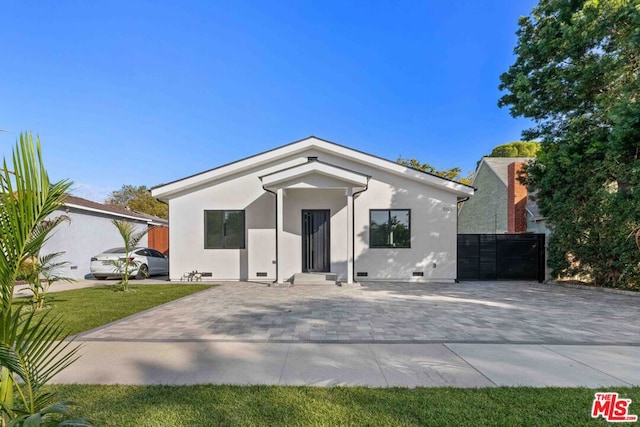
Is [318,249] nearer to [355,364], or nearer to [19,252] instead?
[355,364]

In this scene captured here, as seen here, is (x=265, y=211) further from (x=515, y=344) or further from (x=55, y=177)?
(x=55, y=177)

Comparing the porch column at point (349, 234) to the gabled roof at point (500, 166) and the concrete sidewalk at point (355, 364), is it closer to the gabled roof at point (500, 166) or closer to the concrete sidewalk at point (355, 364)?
the concrete sidewalk at point (355, 364)

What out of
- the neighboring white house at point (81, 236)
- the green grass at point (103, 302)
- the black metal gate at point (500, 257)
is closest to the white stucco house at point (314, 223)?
the black metal gate at point (500, 257)

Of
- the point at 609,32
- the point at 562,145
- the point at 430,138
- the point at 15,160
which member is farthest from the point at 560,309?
the point at 430,138

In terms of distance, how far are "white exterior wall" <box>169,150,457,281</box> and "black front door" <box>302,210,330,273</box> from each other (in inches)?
9.4

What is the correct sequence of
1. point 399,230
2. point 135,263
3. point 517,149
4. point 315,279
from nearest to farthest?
point 315,279 → point 135,263 → point 399,230 → point 517,149

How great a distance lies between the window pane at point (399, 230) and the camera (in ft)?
38.7

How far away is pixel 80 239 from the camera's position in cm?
1355

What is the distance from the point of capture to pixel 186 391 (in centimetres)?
330

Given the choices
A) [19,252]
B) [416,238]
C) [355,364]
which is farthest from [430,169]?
[19,252]

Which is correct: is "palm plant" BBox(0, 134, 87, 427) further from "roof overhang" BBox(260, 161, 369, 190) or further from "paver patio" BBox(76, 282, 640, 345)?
"roof overhang" BBox(260, 161, 369, 190)

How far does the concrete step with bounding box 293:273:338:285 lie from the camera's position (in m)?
11.1

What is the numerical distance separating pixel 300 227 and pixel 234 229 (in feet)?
8.67

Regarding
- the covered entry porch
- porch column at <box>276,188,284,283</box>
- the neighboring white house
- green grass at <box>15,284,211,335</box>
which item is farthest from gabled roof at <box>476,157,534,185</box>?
the neighboring white house
